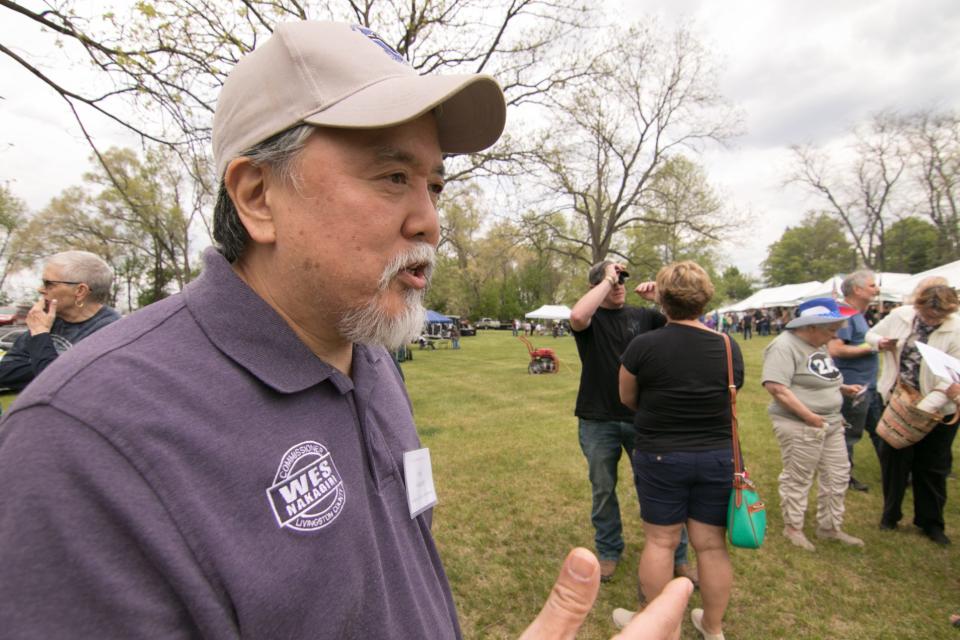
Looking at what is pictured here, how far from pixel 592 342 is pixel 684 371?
1.07 meters

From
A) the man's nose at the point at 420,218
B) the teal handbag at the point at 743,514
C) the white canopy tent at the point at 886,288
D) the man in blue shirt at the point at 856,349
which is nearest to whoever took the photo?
the man's nose at the point at 420,218

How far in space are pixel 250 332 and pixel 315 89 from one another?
0.55 metres

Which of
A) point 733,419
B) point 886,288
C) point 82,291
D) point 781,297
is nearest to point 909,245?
point 781,297

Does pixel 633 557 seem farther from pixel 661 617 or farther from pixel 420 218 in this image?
pixel 420 218

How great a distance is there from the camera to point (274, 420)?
34.2 inches

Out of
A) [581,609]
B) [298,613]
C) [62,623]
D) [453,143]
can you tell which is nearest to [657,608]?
[581,609]

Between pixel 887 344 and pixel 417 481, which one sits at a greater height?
pixel 417 481

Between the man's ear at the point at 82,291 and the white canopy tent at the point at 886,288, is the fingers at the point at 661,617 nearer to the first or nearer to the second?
the man's ear at the point at 82,291

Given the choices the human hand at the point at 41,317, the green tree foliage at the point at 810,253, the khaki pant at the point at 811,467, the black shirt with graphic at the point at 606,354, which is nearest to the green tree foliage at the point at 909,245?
the green tree foliage at the point at 810,253

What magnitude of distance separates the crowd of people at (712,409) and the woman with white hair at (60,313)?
11.9 ft

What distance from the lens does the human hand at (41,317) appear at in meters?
3.10

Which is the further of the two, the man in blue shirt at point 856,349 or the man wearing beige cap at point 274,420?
the man in blue shirt at point 856,349

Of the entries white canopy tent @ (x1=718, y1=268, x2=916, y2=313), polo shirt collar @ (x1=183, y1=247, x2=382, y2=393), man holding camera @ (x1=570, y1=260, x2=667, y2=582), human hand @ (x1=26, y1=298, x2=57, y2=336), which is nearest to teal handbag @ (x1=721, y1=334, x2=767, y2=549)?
man holding camera @ (x1=570, y1=260, x2=667, y2=582)

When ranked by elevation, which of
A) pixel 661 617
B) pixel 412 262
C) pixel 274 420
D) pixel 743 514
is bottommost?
pixel 743 514
